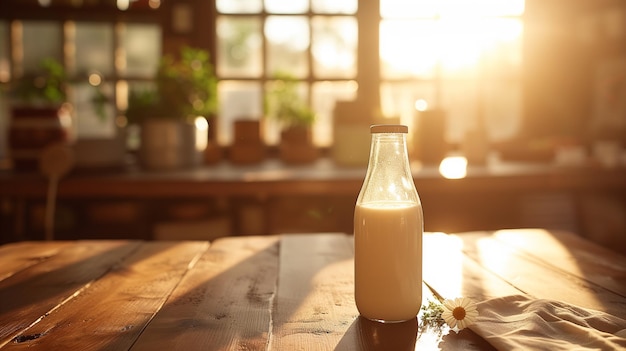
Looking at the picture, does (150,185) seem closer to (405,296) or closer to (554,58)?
(405,296)

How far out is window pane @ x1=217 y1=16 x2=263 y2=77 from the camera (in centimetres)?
319

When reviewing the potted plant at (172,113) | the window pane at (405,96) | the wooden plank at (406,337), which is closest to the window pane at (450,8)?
the window pane at (405,96)

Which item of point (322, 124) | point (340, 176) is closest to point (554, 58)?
point (322, 124)

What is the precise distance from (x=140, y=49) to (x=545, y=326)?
2.86 metres

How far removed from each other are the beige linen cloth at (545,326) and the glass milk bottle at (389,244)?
0.31 ft

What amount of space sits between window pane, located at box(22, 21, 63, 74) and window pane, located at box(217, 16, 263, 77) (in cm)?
84

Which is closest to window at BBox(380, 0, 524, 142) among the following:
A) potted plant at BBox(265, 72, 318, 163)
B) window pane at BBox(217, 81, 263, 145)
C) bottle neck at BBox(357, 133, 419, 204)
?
potted plant at BBox(265, 72, 318, 163)

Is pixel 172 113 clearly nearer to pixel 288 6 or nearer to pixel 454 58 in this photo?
pixel 288 6

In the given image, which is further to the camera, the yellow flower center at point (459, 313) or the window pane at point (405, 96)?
the window pane at point (405, 96)

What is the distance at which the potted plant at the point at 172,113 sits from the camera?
8.32ft

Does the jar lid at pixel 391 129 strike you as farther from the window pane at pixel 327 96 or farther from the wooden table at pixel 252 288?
the window pane at pixel 327 96

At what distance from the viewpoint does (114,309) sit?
815mm

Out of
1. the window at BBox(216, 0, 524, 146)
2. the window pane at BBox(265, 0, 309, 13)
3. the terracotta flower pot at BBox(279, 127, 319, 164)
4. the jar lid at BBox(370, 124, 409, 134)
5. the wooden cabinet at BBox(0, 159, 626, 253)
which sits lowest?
the wooden cabinet at BBox(0, 159, 626, 253)

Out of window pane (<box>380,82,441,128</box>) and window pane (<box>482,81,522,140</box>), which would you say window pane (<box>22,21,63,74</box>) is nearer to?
window pane (<box>380,82,441,128</box>)
